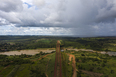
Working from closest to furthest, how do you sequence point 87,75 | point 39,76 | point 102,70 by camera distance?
point 39,76 < point 87,75 < point 102,70

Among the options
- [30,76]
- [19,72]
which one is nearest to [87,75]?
[30,76]

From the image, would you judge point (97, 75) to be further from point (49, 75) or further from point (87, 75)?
point (49, 75)

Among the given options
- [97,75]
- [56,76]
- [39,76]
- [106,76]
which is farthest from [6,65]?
[106,76]

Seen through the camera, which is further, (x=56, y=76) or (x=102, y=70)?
(x=102, y=70)

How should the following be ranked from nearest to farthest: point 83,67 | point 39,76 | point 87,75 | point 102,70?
point 39,76 < point 87,75 < point 102,70 < point 83,67

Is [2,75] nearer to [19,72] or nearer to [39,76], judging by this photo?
[19,72]

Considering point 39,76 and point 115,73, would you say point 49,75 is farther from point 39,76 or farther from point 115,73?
point 115,73

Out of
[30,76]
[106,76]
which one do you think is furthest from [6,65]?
[106,76]

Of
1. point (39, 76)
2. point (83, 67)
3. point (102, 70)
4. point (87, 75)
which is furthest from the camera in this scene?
point (83, 67)
